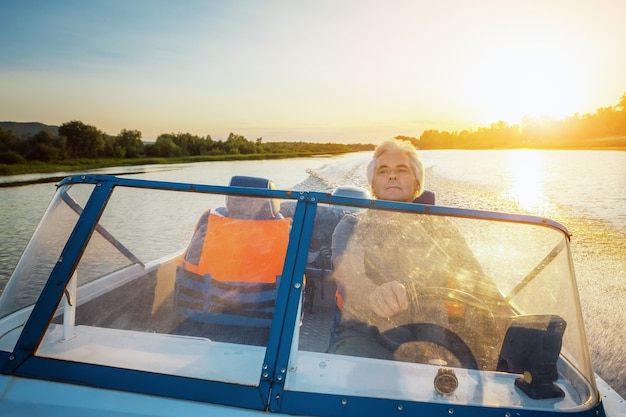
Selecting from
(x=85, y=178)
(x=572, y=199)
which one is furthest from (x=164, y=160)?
(x=85, y=178)

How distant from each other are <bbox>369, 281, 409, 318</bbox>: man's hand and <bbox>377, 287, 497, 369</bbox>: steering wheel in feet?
0.09

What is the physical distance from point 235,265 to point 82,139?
50.7 m

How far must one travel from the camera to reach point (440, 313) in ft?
5.20

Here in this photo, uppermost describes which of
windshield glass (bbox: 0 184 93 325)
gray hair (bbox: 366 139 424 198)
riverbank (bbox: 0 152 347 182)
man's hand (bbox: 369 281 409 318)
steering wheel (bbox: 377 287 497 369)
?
gray hair (bbox: 366 139 424 198)

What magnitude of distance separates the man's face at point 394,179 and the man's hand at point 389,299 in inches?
42.3

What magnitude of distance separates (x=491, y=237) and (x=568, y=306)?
1.19 feet

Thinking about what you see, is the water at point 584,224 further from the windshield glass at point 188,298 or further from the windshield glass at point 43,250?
the windshield glass at point 43,250

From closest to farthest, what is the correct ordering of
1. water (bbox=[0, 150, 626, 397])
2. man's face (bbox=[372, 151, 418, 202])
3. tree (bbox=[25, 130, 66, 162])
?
man's face (bbox=[372, 151, 418, 202]), water (bbox=[0, 150, 626, 397]), tree (bbox=[25, 130, 66, 162])

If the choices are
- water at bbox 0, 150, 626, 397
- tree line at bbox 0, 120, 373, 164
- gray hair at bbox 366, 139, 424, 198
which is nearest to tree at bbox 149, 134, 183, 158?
tree line at bbox 0, 120, 373, 164

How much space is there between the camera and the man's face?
8.66 ft

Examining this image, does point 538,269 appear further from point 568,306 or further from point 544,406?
point 544,406

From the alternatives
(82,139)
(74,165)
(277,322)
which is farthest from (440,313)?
(82,139)

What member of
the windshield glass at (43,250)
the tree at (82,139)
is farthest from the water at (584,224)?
the tree at (82,139)

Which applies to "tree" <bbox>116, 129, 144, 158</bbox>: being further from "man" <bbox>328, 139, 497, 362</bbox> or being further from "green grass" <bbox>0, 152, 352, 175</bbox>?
"man" <bbox>328, 139, 497, 362</bbox>
